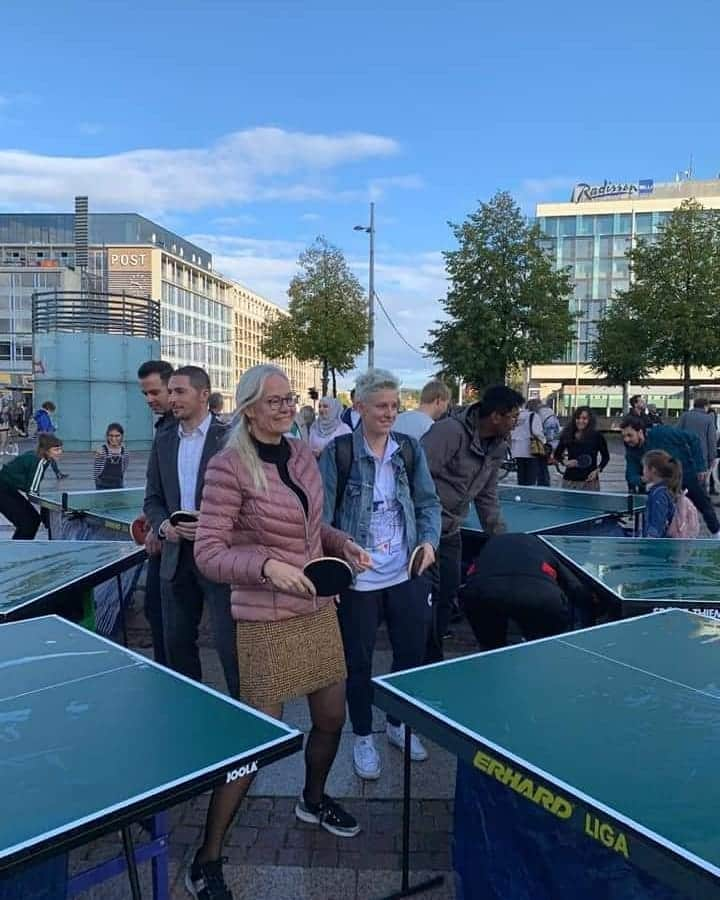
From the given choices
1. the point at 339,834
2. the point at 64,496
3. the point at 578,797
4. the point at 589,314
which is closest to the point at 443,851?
the point at 339,834

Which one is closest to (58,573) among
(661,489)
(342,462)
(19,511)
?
(342,462)

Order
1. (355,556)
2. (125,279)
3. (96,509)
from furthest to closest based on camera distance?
1. (125,279)
2. (96,509)
3. (355,556)

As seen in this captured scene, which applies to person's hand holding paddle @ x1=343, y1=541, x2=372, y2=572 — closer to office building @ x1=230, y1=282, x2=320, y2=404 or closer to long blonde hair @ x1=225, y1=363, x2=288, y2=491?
long blonde hair @ x1=225, y1=363, x2=288, y2=491

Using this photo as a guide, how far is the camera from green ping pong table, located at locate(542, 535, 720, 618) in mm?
3369

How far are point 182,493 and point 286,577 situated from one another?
Answer: 1.12 metres

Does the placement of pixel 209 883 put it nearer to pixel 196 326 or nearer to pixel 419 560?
pixel 419 560

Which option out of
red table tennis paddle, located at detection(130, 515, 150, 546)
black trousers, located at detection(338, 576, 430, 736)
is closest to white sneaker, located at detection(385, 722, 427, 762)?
black trousers, located at detection(338, 576, 430, 736)

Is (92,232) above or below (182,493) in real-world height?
above

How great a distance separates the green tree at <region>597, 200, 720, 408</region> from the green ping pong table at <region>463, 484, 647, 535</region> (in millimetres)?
19841

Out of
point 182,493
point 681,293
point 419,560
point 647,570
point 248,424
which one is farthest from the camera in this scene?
point 681,293

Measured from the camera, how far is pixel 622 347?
2880 centimetres

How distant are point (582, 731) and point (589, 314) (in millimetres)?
66928

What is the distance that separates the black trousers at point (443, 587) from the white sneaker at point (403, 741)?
46 centimetres

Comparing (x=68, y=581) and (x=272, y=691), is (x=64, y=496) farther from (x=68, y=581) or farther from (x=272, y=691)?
(x=272, y=691)
